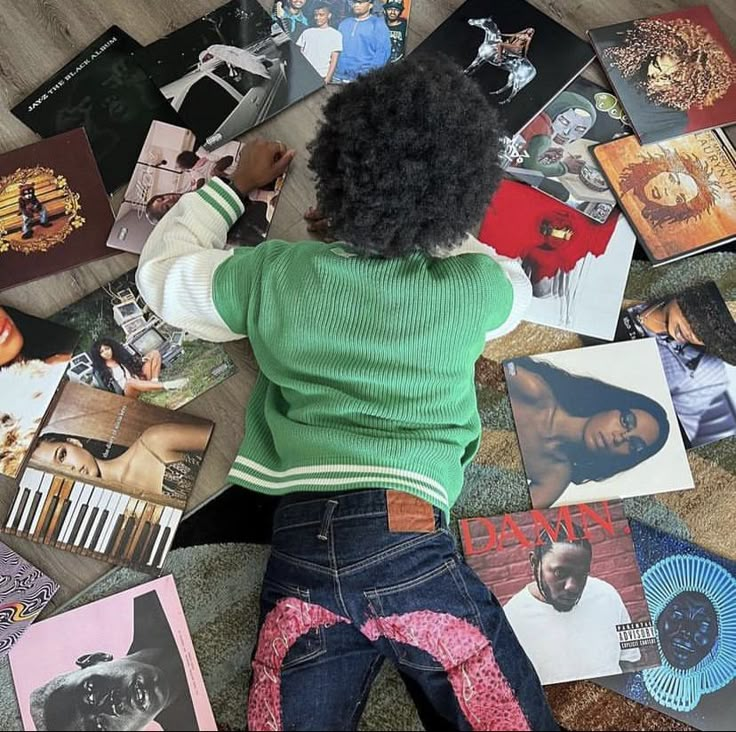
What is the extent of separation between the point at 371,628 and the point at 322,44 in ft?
2.50

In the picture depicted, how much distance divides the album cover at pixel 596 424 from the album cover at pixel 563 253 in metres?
0.05

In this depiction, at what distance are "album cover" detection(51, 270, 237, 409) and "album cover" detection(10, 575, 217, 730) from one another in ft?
0.78

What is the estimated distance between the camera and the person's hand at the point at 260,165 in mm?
997

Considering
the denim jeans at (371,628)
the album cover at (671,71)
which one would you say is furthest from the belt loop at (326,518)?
the album cover at (671,71)

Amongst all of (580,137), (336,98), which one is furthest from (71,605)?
(580,137)

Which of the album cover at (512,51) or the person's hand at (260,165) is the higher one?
the person's hand at (260,165)

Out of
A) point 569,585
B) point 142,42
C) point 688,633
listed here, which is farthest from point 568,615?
point 142,42

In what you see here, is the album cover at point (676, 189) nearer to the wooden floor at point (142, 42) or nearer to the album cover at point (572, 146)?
the album cover at point (572, 146)

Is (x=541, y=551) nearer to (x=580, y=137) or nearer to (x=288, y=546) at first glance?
(x=288, y=546)

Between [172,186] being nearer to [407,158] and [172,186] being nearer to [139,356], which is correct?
[139,356]

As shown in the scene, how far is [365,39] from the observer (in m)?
1.08

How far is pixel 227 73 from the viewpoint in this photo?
1.05 m

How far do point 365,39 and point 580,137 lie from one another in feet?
1.06

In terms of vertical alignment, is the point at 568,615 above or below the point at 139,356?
below
